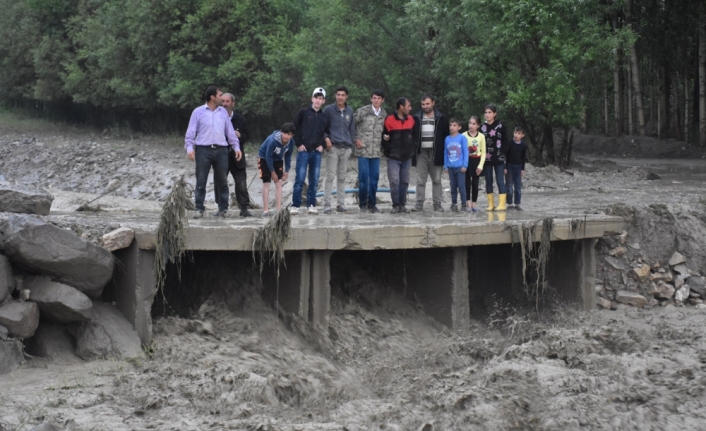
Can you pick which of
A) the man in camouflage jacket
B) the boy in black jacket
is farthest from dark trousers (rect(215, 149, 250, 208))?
the boy in black jacket

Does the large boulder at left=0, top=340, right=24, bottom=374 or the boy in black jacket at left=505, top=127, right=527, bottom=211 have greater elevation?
the boy in black jacket at left=505, top=127, right=527, bottom=211

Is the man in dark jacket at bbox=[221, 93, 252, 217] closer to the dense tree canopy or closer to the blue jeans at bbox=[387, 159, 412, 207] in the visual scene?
the blue jeans at bbox=[387, 159, 412, 207]

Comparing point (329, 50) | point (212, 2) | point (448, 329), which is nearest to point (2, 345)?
point (448, 329)

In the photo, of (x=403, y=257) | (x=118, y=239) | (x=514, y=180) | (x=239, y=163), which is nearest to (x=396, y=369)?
(x=403, y=257)

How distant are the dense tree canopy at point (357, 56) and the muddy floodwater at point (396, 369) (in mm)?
9093

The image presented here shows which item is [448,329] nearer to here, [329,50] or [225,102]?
[225,102]

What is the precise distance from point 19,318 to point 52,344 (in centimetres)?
63

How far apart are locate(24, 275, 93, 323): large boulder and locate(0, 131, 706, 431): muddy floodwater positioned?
0.51m

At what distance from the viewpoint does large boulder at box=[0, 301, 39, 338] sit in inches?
358

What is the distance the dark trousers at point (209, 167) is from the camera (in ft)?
38.1

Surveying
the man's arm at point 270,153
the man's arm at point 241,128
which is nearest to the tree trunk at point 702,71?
the man's arm at point 270,153

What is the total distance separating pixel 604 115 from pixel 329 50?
839 inches

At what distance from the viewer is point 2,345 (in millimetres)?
8969

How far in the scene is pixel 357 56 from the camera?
25.9 meters
